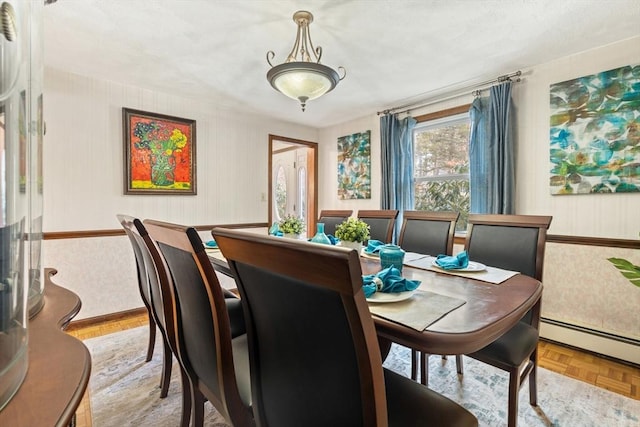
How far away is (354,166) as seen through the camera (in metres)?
4.15

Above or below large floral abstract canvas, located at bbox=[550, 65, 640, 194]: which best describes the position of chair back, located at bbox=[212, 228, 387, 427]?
below

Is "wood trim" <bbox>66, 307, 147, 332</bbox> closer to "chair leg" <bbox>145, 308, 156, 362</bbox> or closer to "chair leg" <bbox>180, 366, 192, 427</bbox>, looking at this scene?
"chair leg" <bbox>145, 308, 156, 362</bbox>

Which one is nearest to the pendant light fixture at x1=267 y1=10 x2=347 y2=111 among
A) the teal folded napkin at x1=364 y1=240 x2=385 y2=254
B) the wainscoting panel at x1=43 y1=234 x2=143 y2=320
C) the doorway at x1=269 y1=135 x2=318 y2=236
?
the teal folded napkin at x1=364 y1=240 x2=385 y2=254

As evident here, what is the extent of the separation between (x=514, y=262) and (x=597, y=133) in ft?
4.70

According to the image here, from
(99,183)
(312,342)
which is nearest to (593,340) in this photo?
(312,342)

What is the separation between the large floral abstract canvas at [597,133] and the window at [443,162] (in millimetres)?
803

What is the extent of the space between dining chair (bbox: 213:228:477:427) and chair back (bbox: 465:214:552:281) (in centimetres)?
110

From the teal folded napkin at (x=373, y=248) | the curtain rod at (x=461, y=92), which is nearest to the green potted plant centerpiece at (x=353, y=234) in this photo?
the teal folded napkin at (x=373, y=248)

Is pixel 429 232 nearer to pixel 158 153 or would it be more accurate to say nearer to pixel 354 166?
pixel 354 166

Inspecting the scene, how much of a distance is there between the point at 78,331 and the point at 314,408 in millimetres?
2981

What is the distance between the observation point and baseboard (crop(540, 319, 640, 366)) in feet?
6.94

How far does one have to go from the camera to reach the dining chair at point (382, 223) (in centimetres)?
253

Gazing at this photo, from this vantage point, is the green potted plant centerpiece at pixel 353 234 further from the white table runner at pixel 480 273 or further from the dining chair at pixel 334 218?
the dining chair at pixel 334 218

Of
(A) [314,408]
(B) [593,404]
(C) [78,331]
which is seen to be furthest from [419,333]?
(C) [78,331]
